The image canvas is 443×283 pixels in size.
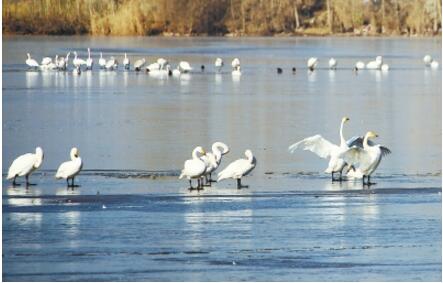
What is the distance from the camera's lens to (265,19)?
7688cm

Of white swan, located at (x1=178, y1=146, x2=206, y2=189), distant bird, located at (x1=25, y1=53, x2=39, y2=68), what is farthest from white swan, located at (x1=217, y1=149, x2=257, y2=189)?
distant bird, located at (x1=25, y1=53, x2=39, y2=68)

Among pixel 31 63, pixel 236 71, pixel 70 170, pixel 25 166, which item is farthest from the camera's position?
pixel 31 63

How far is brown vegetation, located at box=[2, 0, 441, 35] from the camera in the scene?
2685 inches

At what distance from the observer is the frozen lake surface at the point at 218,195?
31.8 ft

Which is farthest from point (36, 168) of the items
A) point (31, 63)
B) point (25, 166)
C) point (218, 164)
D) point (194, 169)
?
point (31, 63)

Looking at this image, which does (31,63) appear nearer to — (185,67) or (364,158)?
(185,67)

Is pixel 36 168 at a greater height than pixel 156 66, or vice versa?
pixel 156 66

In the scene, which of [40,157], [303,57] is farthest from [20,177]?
[303,57]

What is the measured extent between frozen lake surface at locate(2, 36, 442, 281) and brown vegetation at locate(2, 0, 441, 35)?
4018 cm

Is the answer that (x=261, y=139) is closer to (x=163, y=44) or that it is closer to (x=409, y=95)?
(x=409, y=95)

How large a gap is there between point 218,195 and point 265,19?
6424cm

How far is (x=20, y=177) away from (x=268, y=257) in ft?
17.1

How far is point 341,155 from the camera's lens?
14133 mm

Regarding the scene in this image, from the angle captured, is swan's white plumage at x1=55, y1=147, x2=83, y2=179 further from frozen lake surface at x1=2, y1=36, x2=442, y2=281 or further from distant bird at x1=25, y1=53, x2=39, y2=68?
distant bird at x1=25, y1=53, x2=39, y2=68
